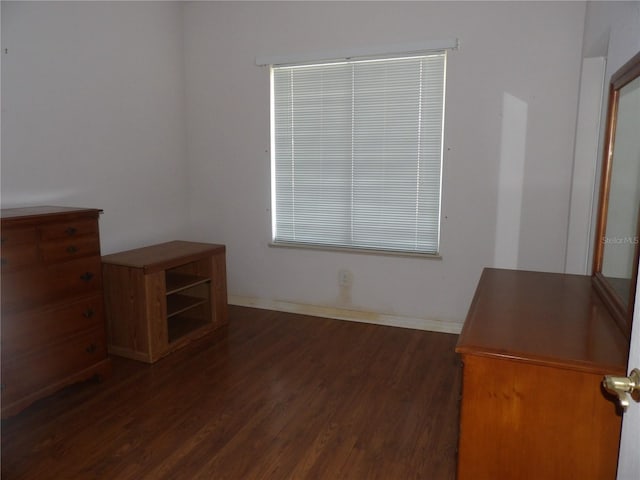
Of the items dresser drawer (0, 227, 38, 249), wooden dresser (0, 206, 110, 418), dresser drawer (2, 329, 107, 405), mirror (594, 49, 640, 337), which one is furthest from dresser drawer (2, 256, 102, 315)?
mirror (594, 49, 640, 337)

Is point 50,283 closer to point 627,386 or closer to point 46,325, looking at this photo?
point 46,325

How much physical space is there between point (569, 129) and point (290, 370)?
2.39 m

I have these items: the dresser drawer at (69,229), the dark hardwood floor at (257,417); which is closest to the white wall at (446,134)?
the dark hardwood floor at (257,417)

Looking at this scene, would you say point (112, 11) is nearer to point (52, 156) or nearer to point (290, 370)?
point (52, 156)

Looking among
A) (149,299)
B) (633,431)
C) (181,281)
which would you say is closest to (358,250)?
(181,281)

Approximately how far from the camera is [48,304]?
7.84 ft

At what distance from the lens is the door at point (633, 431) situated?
0.91m

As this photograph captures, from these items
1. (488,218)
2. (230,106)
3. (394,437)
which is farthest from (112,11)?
(394,437)

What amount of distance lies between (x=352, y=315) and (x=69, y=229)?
2196 millimetres

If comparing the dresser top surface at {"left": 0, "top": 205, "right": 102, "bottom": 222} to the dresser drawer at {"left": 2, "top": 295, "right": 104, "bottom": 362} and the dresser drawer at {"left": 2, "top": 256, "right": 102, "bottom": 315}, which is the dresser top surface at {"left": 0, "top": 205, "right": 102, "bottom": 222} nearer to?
the dresser drawer at {"left": 2, "top": 256, "right": 102, "bottom": 315}

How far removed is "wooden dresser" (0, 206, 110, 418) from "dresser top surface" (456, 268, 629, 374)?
6.75 ft

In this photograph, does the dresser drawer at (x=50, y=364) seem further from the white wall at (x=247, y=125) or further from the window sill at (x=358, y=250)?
the window sill at (x=358, y=250)

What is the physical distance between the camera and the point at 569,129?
3.03 m

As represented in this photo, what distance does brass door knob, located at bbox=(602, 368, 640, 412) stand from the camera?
0.90 meters
